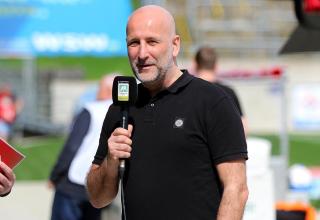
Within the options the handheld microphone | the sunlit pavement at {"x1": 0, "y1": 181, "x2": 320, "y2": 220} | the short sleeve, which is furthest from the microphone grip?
the sunlit pavement at {"x1": 0, "y1": 181, "x2": 320, "y2": 220}

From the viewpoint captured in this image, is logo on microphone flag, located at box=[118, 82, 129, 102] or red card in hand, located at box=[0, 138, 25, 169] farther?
red card in hand, located at box=[0, 138, 25, 169]

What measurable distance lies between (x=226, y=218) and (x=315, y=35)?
5.97 feet

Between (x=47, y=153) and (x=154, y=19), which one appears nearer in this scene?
(x=154, y=19)

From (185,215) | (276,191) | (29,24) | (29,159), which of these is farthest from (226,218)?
(29,24)

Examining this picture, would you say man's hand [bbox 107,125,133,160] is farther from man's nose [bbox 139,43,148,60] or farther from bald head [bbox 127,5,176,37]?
bald head [bbox 127,5,176,37]

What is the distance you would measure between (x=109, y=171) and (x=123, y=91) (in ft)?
1.10

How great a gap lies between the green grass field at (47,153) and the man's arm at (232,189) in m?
8.43

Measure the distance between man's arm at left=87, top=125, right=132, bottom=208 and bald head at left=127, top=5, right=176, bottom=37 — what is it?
42 centimetres

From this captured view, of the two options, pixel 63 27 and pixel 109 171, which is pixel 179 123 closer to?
pixel 109 171

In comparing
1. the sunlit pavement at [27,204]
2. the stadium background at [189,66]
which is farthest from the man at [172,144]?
the stadium background at [189,66]

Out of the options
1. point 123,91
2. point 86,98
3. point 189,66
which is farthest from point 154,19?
point 189,66

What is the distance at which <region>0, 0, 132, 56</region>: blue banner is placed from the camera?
906 inches

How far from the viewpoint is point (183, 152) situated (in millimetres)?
3191

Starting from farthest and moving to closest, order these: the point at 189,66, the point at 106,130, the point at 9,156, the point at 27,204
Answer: the point at 189,66 < the point at 27,204 < the point at 9,156 < the point at 106,130
